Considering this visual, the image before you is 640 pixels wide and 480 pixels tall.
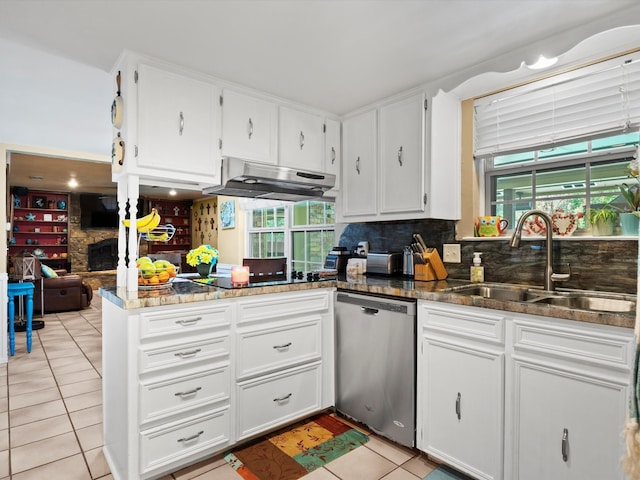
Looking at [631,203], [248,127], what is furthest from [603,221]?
[248,127]

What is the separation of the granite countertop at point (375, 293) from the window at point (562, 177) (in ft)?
2.16

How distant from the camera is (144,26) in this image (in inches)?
71.2

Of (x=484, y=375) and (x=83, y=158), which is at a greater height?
(x=83, y=158)

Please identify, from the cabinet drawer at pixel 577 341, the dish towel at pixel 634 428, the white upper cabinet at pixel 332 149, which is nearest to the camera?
the dish towel at pixel 634 428

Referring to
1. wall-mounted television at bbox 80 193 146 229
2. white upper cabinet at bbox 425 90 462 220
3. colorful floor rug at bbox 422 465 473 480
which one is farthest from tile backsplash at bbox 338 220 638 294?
wall-mounted television at bbox 80 193 146 229

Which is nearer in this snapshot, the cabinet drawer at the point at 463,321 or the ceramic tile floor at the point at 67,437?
the cabinet drawer at the point at 463,321

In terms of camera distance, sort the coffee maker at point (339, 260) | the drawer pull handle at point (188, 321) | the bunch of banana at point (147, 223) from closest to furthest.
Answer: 1. the drawer pull handle at point (188, 321)
2. the bunch of banana at point (147, 223)
3. the coffee maker at point (339, 260)

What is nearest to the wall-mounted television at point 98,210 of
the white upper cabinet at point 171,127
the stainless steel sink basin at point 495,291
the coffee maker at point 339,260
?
the coffee maker at point 339,260

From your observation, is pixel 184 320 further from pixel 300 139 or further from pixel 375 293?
pixel 300 139

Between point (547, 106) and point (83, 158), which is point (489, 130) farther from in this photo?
point (83, 158)

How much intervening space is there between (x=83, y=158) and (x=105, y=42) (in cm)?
346

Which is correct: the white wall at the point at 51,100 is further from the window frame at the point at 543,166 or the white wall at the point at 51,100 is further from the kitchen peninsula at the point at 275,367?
the window frame at the point at 543,166

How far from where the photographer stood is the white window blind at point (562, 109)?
6.44 feet

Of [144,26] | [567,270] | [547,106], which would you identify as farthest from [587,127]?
[144,26]
